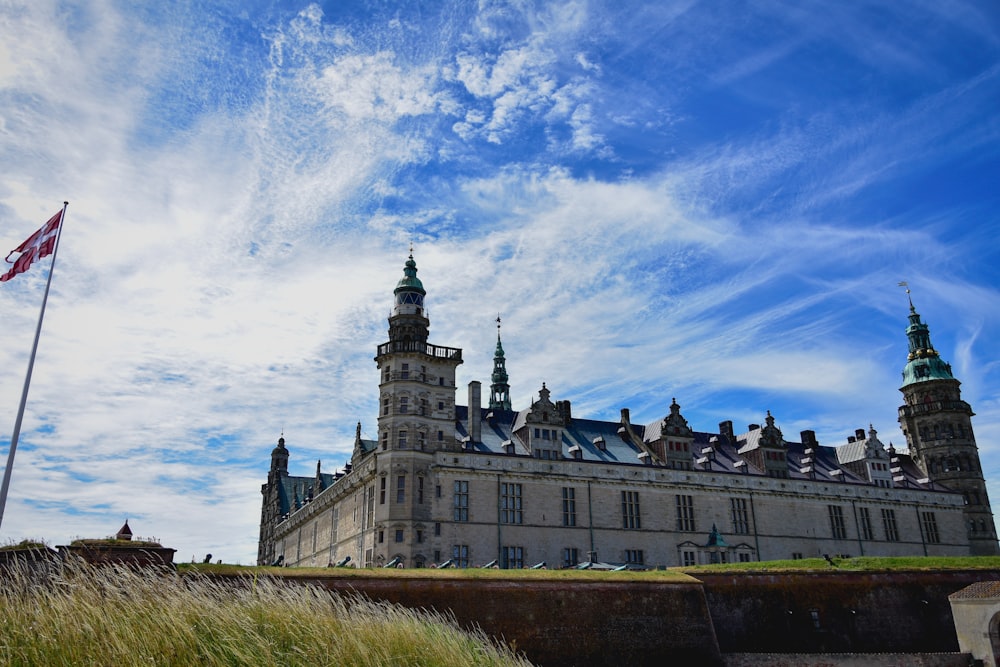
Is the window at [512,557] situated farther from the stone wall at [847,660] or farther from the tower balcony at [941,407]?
the tower balcony at [941,407]

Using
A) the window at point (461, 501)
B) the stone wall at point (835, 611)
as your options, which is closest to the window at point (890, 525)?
the stone wall at point (835, 611)

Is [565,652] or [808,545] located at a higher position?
[808,545]

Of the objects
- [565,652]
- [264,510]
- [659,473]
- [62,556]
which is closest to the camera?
[62,556]

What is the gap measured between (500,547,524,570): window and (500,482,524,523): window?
6.05ft

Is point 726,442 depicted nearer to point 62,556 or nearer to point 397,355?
point 397,355

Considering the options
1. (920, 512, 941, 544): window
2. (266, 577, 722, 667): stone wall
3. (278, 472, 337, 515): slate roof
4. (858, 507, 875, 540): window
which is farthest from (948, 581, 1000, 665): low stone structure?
(278, 472, 337, 515): slate roof

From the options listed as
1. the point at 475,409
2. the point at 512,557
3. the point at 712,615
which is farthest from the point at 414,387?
the point at 712,615

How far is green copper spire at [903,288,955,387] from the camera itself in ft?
251

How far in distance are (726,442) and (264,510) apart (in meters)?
60.9

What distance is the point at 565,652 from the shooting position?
102ft

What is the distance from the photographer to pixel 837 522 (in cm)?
6378

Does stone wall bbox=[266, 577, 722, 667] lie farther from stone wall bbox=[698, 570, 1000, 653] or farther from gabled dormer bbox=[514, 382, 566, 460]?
gabled dormer bbox=[514, 382, 566, 460]

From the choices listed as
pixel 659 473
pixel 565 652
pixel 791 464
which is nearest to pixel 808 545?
pixel 791 464

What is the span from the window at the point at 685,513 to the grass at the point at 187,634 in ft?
143
